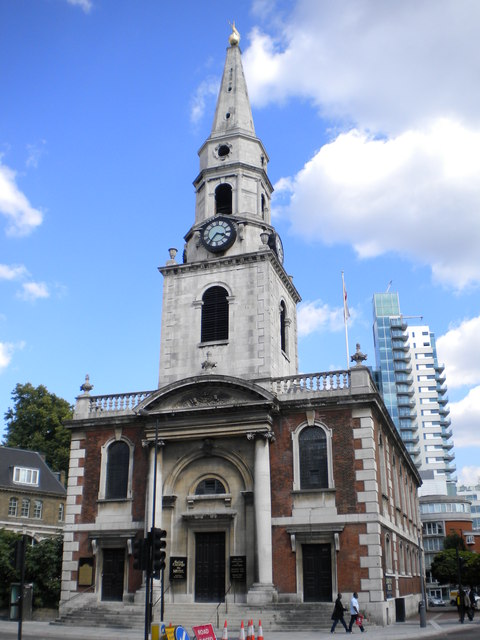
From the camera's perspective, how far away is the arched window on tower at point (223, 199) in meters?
40.3

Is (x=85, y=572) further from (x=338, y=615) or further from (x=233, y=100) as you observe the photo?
(x=233, y=100)

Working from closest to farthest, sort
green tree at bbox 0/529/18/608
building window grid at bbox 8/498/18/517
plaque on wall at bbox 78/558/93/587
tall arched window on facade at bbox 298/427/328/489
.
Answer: tall arched window on facade at bbox 298/427/328/489 < plaque on wall at bbox 78/558/93/587 < green tree at bbox 0/529/18/608 < building window grid at bbox 8/498/18/517

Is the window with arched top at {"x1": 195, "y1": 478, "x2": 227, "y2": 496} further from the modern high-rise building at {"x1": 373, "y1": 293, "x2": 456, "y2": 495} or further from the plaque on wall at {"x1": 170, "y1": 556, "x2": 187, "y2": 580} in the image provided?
the modern high-rise building at {"x1": 373, "y1": 293, "x2": 456, "y2": 495}

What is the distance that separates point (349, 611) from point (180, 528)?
28.0ft

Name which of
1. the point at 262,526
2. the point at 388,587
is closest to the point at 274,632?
the point at 262,526

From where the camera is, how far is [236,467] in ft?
104

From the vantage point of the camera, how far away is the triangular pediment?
31.5m

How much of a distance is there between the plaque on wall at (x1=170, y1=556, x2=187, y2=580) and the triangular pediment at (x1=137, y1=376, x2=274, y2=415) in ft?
22.3

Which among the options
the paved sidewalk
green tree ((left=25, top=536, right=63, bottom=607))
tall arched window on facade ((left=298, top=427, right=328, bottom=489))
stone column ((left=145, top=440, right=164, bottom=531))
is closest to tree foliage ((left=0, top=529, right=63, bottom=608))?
green tree ((left=25, top=536, right=63, bottom=607))

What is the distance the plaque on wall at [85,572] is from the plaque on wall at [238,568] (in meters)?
7.16

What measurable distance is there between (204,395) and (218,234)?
10335mm

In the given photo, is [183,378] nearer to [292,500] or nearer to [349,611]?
[292,500]

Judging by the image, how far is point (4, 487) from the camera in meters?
53.1

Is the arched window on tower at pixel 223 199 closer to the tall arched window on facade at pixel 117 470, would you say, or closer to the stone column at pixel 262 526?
the tall arched window on facade at pixel 117 470
